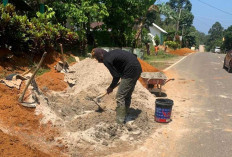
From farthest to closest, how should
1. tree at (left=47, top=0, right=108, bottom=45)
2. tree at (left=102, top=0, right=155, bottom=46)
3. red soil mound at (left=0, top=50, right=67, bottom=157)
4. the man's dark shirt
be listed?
tree at (left=102, top=0, right=155, bottom=46), tree at (left=47, top=0, right=108, bottom=45), the man's dark shirt, red soil mound at (left=0, top=50, right=67, bottom=157)

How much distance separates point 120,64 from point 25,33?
574 centimetres

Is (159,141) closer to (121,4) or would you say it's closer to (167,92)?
(167,92)

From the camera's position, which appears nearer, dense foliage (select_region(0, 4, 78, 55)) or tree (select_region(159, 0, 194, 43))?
dense foliage (select_region(0, 4, 78, 55))

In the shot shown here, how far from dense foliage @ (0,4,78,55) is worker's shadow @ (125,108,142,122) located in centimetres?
532

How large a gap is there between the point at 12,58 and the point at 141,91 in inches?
195

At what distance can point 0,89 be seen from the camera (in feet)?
19.1

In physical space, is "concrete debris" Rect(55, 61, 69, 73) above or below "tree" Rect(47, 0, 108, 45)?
below

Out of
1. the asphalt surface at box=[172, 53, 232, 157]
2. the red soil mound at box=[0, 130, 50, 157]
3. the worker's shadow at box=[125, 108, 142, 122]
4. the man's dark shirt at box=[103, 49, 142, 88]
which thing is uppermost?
the man's dark shirt at box=[103, 49, 142, 88]

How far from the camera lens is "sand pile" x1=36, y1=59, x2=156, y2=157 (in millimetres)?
4875

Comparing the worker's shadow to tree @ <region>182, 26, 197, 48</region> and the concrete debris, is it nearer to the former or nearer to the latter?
the concrete debris

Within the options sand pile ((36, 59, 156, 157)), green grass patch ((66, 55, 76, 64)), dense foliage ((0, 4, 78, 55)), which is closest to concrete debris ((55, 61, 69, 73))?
dense foliage ((0, 4, 78, 55))

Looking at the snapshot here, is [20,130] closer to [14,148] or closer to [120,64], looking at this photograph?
[14,148]

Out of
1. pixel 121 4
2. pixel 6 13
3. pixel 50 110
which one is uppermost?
pixel 121 4

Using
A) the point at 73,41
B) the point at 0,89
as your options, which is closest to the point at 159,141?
the point at 0,89
